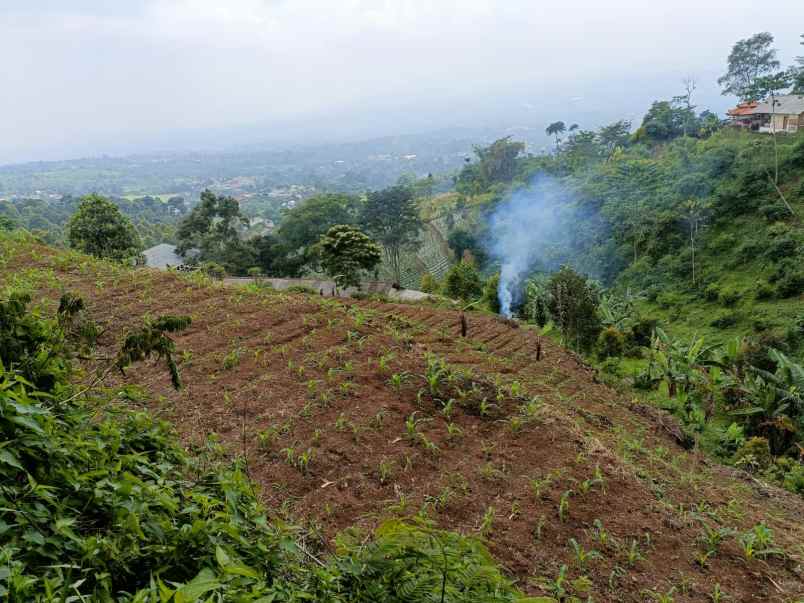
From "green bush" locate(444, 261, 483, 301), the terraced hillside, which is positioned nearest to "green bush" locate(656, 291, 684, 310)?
"green bush" locate(444, 261, 483, 301)

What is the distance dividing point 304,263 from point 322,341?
2290 cm

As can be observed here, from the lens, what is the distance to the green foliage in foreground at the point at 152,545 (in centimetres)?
161

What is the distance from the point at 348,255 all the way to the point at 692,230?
1593 centimetres

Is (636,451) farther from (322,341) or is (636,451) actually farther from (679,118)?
(679,118)

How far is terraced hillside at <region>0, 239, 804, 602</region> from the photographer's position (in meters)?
3.60

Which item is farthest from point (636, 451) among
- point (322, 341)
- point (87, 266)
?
point (87, 266)

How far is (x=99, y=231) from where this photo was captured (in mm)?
17297

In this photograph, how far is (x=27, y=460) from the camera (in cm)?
192

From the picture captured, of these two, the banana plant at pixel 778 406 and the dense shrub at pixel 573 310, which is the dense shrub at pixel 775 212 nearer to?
the dense shrub at pixel 573 310

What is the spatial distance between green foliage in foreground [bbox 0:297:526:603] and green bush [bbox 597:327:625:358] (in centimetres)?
1584

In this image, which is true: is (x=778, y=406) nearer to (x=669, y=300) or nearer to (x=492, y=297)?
(x=669, y=300)

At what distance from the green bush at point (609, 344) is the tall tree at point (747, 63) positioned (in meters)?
34.8

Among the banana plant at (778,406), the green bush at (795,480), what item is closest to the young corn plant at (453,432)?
the green bush at (795,480)

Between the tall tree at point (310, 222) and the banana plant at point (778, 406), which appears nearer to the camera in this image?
the banana plant at point (778, 406)
